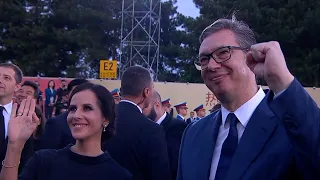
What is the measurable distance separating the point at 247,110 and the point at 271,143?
0.30 m

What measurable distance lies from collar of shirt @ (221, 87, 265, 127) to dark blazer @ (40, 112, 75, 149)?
2415 mm

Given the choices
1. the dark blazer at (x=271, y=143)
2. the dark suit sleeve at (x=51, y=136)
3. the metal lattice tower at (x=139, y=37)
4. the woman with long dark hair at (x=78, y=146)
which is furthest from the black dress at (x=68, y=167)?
the metal lattice tower at (x=139, y=37)

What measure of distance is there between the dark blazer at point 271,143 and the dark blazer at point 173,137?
2.59 meters

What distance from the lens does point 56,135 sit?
4.53m

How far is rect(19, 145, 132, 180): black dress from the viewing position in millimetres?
2811

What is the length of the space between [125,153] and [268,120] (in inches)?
75.6

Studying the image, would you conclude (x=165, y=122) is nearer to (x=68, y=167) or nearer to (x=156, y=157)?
(x=156, y=157)

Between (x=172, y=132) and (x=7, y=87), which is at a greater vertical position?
(x=7, y=87)

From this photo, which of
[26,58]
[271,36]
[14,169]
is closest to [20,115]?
[14,169]

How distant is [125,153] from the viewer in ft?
12.5

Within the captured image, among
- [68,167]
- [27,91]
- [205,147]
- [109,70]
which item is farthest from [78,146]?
[109,70]

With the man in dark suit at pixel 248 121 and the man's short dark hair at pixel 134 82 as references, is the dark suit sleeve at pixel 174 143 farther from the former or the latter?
the man in dark suit at pixel 248 121

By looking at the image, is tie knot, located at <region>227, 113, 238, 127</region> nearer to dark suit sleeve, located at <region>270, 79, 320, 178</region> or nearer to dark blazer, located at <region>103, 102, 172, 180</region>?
dark suit sleeve, located at <region>270, 79, 320, 178</region>

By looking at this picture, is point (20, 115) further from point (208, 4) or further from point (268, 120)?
point (208, 4)
